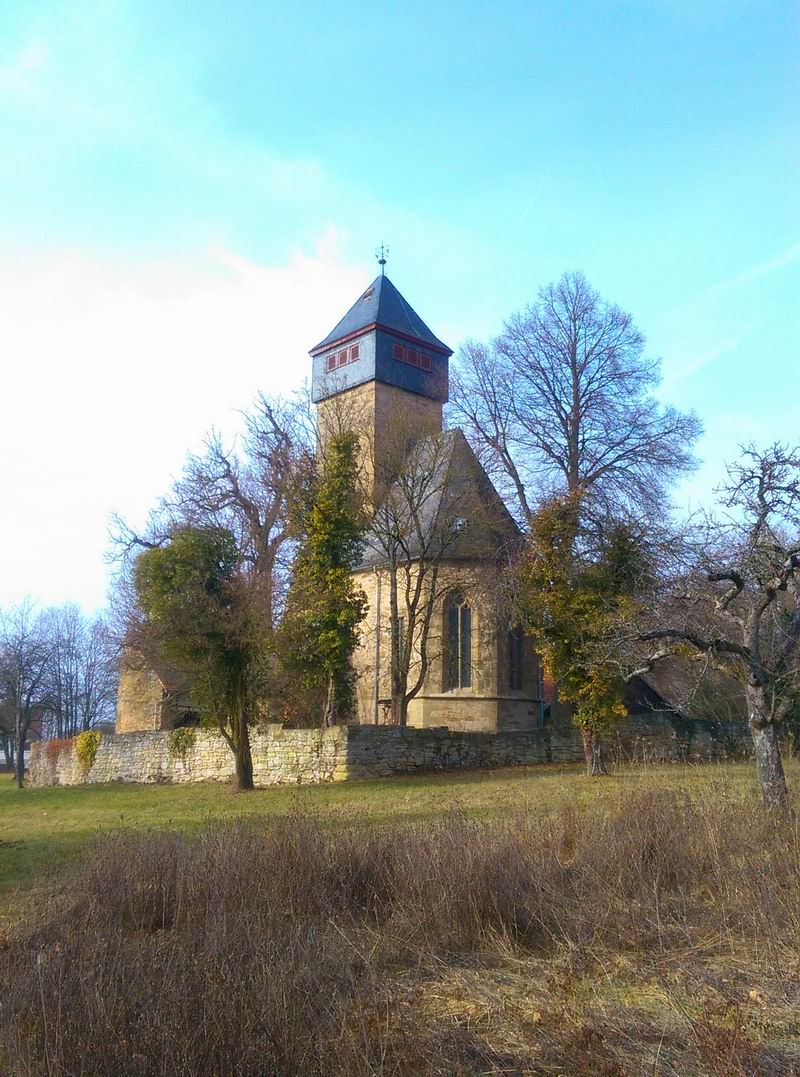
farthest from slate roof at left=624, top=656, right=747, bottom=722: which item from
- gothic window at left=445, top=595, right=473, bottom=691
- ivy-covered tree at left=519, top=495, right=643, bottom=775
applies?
gothic window at left=445, top=595, right=473, bottom=691

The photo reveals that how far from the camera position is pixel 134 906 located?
745cm

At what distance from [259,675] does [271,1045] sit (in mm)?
17522

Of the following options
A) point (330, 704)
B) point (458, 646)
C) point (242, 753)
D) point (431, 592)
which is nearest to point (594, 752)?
point (330, 704)

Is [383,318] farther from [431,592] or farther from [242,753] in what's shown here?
[242,753]

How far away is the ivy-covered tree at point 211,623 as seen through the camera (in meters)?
21.1

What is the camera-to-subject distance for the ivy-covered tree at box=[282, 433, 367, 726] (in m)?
22.3

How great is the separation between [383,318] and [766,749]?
32.6m

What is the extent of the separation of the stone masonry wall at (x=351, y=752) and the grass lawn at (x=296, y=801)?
A: 0.73m

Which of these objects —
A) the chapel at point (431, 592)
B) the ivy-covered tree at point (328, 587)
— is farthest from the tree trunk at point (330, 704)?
the chapel at point (431, 592)

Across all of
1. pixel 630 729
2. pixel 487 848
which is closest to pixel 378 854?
pixel 487 848

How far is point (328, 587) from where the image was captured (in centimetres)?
2314

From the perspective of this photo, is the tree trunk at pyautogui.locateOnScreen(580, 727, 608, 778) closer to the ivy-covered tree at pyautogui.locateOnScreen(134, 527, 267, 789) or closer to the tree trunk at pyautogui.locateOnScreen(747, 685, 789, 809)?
the ivy-covered tree at pyautogui.locateOnScreen(134, 527, 267, 789)

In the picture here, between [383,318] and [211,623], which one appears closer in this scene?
[211,623]

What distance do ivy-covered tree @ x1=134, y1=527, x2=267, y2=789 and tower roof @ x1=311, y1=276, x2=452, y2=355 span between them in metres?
21.2
